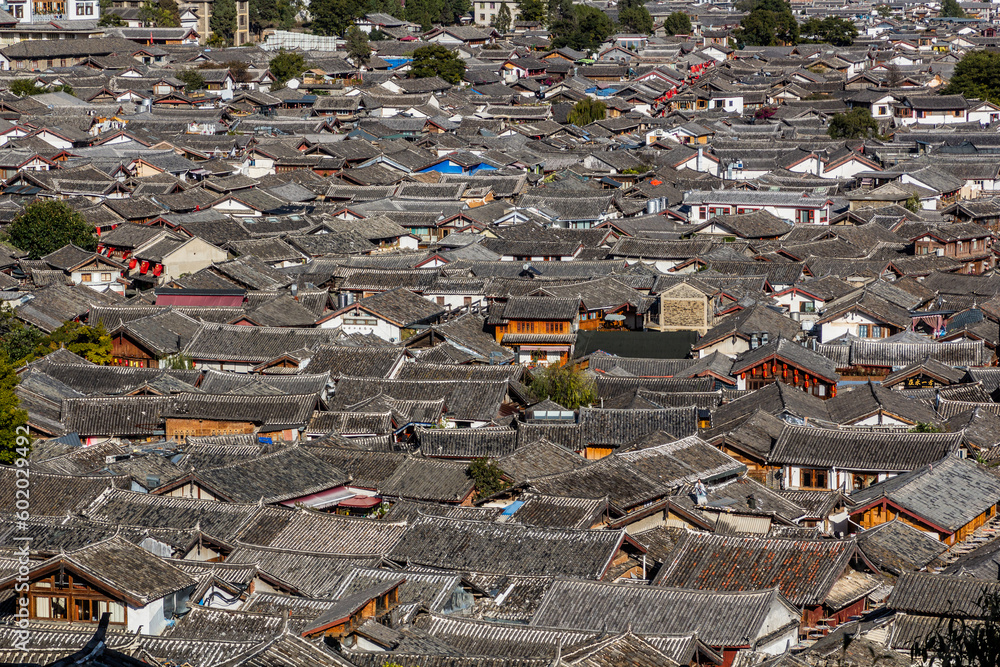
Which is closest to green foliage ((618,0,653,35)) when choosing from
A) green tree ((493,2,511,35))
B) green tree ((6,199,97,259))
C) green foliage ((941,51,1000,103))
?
green tree ((493,2,511,35))

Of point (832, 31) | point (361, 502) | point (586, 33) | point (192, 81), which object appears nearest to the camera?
point (361, 502)

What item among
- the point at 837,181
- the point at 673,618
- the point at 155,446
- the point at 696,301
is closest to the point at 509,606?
the point at 673,618

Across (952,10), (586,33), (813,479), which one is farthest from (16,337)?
(952,10)

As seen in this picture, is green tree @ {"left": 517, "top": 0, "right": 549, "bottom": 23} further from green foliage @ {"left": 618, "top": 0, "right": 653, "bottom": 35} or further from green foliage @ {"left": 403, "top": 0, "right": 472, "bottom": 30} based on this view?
green foliage @ {"left": 618, "top": 0, "right": 653, "bottom": 35}

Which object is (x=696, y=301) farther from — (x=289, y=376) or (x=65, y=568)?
(x=65, y=568)

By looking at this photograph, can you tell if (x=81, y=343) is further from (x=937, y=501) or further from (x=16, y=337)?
(x=937, y=501)

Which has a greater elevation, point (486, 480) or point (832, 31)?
point (486, 480)

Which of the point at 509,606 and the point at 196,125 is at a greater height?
Result: the point at 509,606
